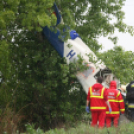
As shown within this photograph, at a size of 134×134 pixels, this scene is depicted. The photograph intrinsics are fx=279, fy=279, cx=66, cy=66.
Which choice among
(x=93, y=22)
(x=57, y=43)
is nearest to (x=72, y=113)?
(x=57, y=43)

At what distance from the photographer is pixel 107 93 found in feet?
24.3

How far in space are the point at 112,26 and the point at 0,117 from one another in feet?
20.0

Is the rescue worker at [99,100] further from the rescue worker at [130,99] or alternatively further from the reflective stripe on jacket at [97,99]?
the rescue worker at [130,99]

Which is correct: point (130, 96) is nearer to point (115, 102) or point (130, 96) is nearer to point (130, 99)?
point (130, 99)

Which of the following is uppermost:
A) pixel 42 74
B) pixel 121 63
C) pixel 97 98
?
pixel 121 63

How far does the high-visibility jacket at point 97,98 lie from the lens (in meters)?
7.20

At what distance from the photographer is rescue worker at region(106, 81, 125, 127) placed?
743 cm

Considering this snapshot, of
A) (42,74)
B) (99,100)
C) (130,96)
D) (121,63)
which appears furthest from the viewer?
(42,74)

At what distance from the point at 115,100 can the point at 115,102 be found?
60 mm

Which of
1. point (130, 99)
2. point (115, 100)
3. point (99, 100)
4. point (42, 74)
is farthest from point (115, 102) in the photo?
point (42, 74)

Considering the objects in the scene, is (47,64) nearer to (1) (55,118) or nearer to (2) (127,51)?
(1) (55,118)

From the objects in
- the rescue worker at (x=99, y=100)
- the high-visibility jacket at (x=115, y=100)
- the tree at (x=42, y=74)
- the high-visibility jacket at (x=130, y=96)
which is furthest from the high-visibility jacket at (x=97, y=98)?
the tree at (x=42, y=74)

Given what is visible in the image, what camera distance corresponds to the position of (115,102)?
7.54 m

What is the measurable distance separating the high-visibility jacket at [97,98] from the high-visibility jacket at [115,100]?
331 mm
